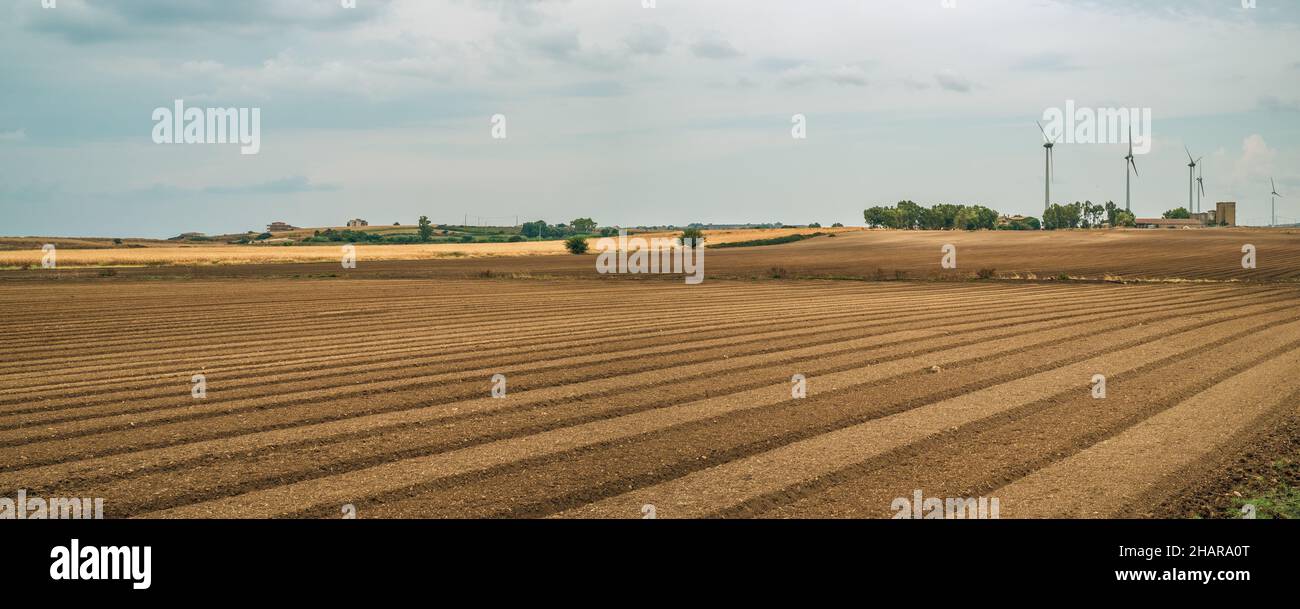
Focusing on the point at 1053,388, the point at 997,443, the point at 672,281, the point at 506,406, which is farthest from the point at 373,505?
the point at 672,281

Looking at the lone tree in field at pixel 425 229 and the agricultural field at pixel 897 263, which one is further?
the lone tree in field at pixel 425 229

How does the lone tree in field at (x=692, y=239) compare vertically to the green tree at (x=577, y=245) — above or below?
above

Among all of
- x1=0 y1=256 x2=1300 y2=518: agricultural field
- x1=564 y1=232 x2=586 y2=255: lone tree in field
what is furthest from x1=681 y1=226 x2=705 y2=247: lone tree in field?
x1=0 y1=256 x2=1300 y2=518: agricultural field

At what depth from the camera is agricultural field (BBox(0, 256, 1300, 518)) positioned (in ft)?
28.8

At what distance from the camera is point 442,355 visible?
18.5 metres

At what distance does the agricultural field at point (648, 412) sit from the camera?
879cm
